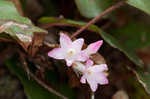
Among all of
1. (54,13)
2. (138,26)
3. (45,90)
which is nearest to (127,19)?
(138,26)

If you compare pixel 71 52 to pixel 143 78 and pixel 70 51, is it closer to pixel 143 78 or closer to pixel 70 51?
pixel 70 51

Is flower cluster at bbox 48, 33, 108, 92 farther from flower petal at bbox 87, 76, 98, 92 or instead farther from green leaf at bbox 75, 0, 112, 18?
green leaf at bbox 75, 0, 112, 18

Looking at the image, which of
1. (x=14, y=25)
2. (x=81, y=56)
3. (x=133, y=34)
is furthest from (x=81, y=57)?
(x=133, y=34)

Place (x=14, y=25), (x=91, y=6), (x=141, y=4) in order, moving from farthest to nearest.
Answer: (x=91, y=6) < (x=141, y=4) < (x=14, y=25)

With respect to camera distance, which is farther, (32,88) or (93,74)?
(32,88)

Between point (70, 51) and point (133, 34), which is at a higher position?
point (70, 51)

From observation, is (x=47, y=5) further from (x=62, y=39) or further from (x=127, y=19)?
(x=62, y=39)

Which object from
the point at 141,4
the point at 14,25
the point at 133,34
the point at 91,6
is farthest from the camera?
the point at 133,34
